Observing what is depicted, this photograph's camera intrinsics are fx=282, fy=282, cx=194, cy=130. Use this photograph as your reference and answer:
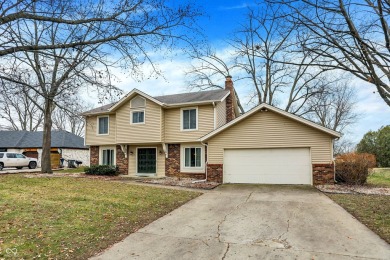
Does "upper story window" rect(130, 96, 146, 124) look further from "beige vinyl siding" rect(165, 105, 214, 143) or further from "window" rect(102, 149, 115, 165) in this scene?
"window" rect(102, 149, 115, 165)

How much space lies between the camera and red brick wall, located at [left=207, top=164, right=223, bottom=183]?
49.7ft

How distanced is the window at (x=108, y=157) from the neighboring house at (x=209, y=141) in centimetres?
7

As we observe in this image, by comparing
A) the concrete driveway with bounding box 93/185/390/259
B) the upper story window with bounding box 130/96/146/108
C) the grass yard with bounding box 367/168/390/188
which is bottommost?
the concrete driveway with bounding box 93/185/390/259

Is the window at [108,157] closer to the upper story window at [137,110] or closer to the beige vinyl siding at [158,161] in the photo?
the beige vinyl siding at [158,161]

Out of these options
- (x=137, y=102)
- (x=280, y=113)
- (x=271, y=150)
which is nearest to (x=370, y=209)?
(x=271, y=150)

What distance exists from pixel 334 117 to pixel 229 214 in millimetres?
32586

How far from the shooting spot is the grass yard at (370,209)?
648cm

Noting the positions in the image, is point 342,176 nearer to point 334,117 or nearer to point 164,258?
point 164,258

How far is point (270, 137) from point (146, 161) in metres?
8.98

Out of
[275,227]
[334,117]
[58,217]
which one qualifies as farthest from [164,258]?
[334,117]

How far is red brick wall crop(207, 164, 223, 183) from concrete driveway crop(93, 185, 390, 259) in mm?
5562

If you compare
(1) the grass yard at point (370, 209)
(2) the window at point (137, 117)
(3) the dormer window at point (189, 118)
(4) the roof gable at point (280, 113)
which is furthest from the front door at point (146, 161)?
(1) the grass yard at point (370, 209)

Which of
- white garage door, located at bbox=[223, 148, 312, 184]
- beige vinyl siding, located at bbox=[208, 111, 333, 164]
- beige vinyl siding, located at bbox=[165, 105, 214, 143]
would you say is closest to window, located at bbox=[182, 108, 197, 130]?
beige vinyl siding, located at bbox=[165, 105, 214, 143]

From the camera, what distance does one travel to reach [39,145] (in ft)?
108
